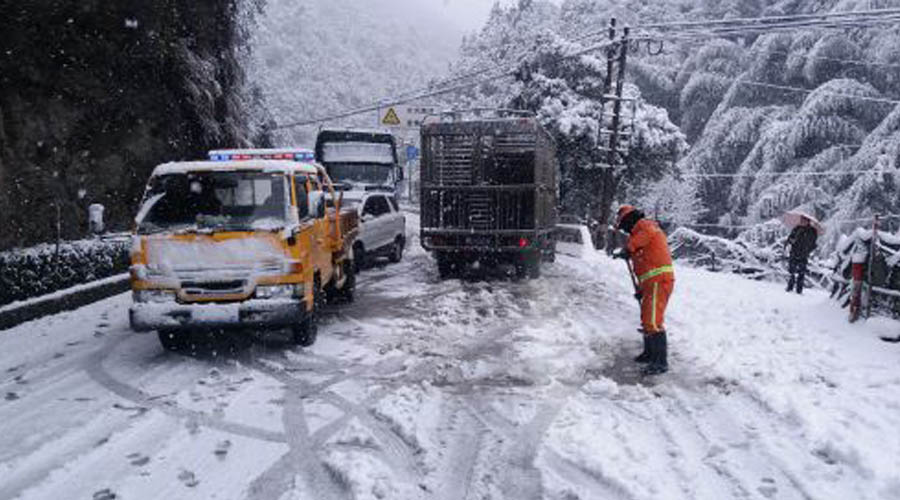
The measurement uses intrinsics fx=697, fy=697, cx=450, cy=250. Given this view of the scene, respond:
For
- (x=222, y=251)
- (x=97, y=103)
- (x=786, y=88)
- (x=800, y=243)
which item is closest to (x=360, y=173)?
(x=97, y=103)

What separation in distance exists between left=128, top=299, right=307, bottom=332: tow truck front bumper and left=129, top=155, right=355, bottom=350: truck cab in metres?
0.01

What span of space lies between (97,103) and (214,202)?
892 centimetres

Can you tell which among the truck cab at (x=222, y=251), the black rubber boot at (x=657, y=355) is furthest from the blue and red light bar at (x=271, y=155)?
the black rubber boot at (x=657, y=355)

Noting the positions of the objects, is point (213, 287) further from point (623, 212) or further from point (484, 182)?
point (484, 182)

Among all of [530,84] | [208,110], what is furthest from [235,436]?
[530,84]

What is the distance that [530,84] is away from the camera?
29.1 meters

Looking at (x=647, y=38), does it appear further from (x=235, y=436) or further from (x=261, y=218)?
(x=235, y=436)

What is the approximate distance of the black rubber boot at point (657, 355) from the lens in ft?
24.4

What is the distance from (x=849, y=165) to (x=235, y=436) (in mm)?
27884

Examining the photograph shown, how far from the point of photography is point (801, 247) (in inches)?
526

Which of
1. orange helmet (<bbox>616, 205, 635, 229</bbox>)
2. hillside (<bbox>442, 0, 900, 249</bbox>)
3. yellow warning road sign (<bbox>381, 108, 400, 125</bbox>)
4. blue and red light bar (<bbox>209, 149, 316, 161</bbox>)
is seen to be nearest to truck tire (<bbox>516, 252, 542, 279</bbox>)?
blue and red light bar (<bbox>209, 149, 316, 161</bbox>)

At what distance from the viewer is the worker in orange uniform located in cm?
739

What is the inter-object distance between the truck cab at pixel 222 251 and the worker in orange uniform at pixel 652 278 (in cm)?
371

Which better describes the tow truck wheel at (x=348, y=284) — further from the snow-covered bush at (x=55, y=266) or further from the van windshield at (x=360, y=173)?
the van windshield at (x=360, y=173)
